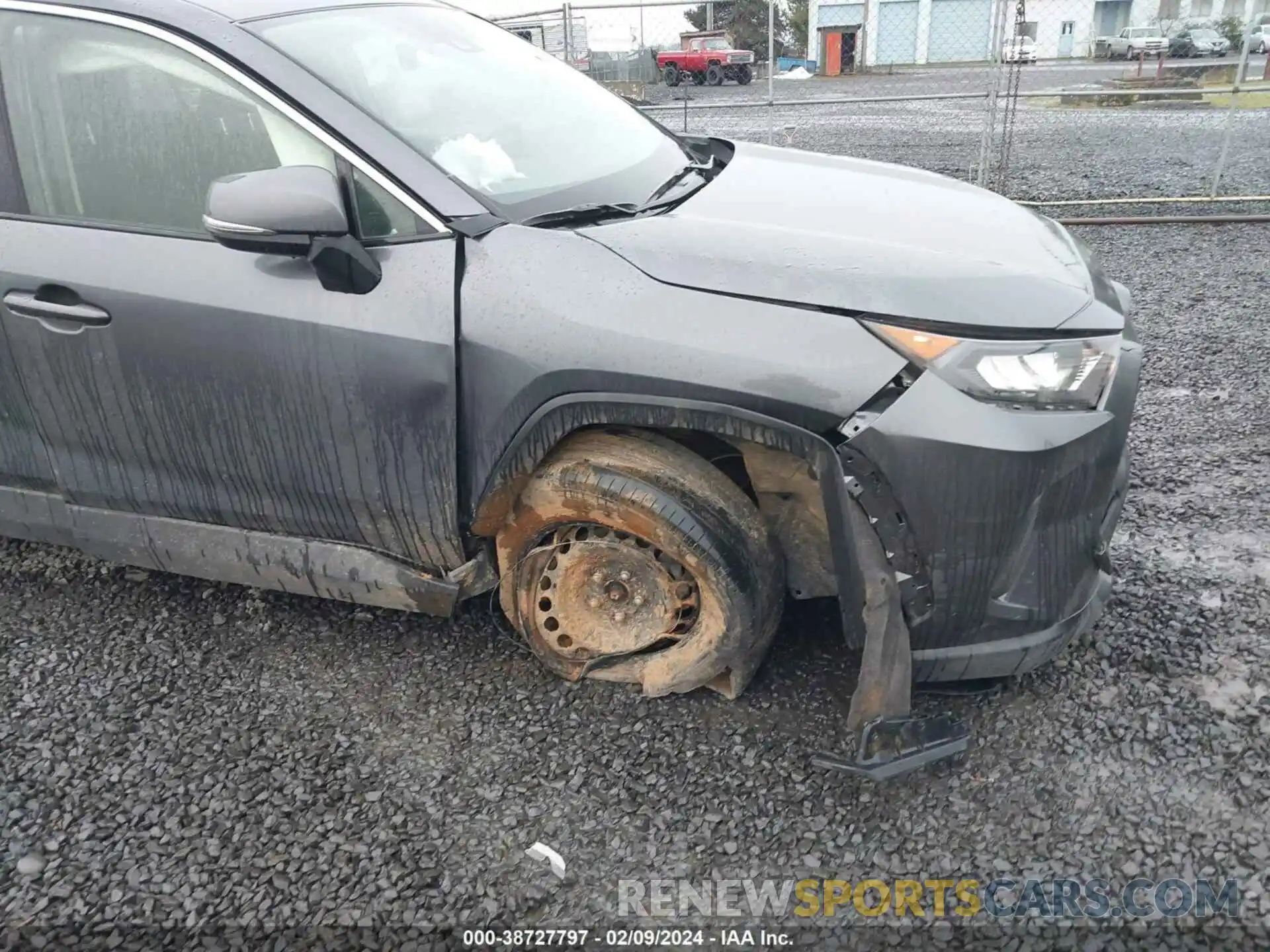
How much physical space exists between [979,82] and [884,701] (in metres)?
17.8

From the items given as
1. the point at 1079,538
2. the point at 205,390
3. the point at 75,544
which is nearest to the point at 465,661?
the point at 205,390

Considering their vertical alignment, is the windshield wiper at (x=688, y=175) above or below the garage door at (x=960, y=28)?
below

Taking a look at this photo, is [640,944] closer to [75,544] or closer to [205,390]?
[205,390]

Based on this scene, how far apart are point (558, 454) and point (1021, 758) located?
1.34 m

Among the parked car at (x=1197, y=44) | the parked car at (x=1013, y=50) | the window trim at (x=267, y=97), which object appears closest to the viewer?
the window trim at (x=267, y=97)

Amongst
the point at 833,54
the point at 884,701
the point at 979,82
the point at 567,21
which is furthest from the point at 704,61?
the point at 884,701

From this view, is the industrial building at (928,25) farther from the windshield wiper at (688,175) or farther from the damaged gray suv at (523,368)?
the damaged gray suv at (523,368)

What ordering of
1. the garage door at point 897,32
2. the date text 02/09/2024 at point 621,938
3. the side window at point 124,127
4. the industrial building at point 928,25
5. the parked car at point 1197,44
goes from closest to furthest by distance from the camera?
1. the date text 02/09/2024 at point 621,938
2. the side window at point 124,127
3. the industrial building at point 928,25
4. the garage door at point 897,32
5. the parked car at point 1197,44

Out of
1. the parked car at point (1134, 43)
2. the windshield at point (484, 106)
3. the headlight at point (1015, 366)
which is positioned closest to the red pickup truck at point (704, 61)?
the parked car at point (1134, 43)

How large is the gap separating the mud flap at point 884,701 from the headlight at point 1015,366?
361 mm

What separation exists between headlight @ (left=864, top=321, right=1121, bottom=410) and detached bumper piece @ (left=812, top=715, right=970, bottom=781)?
74 centimetres

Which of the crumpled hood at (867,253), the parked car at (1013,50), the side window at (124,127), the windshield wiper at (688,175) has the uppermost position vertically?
the parked car at (1013,50)

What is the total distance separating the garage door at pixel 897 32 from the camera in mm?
22375

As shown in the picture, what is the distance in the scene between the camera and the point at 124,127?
2361 mm
